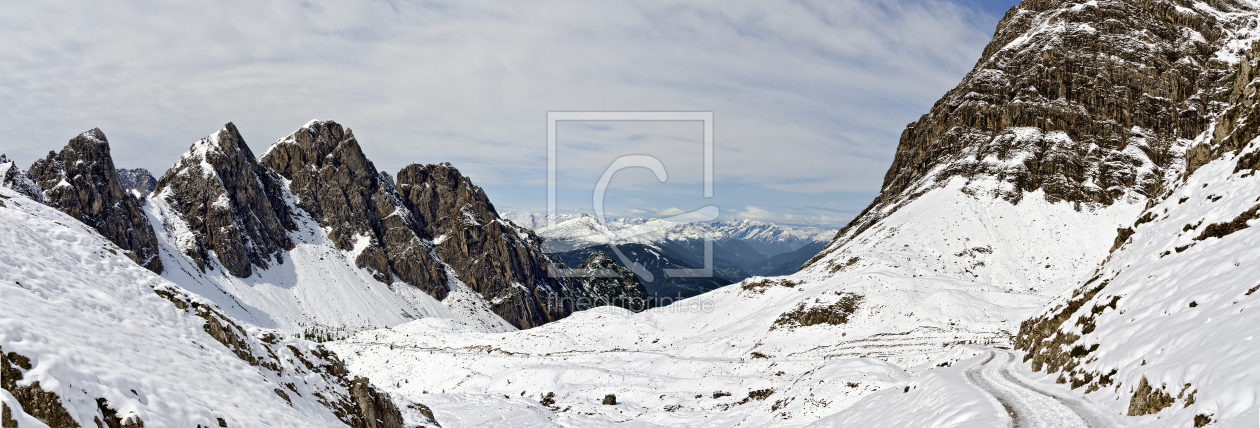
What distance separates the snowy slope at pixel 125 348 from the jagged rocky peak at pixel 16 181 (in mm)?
122450

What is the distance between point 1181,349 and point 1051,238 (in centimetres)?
7688

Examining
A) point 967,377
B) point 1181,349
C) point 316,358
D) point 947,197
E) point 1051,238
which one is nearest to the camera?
point 1181,349

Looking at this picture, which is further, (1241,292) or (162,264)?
(162,264)

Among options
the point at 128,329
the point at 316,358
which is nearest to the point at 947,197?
the point at 316,358

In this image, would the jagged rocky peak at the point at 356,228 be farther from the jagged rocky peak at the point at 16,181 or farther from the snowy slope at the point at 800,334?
the snowy slope at the point at 800,334

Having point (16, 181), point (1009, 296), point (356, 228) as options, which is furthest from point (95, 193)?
point (1009, 296)

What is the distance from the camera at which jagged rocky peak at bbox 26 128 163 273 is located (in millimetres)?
124312

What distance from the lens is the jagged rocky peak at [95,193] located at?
124m

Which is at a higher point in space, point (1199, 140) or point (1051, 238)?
point (1199, 140)

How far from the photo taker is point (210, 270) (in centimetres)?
15075

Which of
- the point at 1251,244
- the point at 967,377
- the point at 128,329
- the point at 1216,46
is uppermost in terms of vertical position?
Result: the point at 1216,46

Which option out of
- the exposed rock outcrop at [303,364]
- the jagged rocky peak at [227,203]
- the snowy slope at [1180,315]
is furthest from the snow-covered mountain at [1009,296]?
the jagged rocky peak at [227,203]

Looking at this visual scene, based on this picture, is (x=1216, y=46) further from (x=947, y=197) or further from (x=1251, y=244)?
(x=1251, y=244)

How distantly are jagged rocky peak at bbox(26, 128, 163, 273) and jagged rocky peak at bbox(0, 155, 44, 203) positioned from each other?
9795 mm
